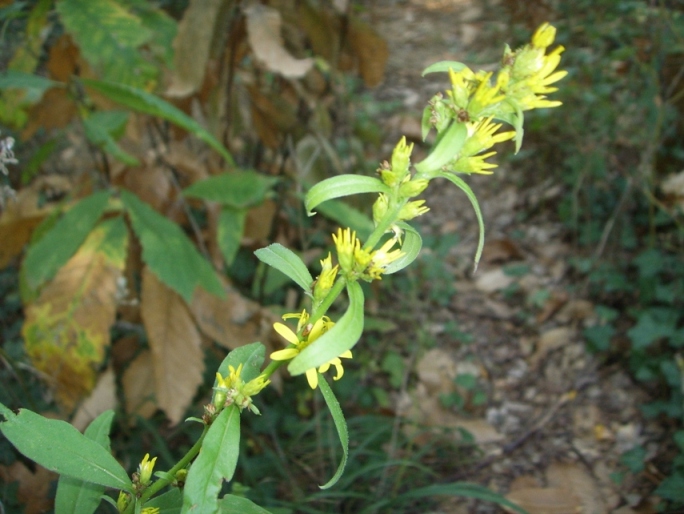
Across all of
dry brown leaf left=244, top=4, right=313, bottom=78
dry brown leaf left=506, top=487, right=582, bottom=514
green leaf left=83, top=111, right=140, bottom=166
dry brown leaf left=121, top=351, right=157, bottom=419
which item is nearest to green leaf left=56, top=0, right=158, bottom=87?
green leaf left=83, top=111, right=140, bottom=166

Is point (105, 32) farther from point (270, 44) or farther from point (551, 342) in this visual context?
point (551, 342)

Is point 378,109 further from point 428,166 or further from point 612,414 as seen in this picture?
point 428,166

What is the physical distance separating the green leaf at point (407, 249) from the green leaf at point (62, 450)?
1.70 ft

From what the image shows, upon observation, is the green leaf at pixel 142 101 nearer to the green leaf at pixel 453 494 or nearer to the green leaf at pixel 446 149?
the green leaf at pixel 446 149

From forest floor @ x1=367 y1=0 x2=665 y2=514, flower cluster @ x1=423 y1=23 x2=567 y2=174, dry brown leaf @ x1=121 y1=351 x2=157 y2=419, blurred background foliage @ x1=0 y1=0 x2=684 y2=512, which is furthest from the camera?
forest floor @ x1=367 y1=0 x2=665 y2=514

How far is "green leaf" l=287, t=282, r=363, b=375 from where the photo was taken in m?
0.65

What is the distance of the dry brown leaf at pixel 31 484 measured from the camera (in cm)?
162

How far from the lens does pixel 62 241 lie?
1.62m

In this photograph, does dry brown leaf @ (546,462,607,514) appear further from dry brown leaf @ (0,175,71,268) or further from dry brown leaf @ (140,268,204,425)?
A: dry brown leaf @ (0,175,71,268)

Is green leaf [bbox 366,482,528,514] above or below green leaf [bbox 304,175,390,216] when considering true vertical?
below

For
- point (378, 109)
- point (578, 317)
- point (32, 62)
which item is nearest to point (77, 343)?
point (32, 62)

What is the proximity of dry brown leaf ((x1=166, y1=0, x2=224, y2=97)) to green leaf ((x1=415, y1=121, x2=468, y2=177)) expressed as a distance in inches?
51.5

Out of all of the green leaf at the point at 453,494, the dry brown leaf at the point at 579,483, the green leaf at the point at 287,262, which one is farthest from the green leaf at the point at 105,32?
the dry brown leaf at the point at 579,483

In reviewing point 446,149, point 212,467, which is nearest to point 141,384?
point 212,467
